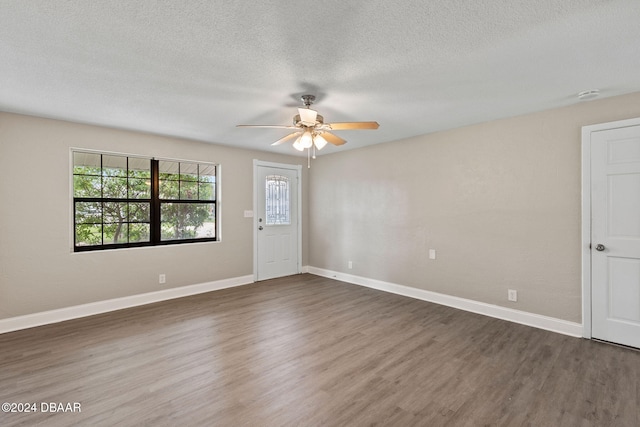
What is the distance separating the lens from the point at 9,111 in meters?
3.11

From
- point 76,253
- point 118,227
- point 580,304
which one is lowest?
point 580,304

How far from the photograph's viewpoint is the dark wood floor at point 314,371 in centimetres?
187

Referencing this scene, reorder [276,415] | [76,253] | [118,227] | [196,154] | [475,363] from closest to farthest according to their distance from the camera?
[276,415], [475,363], [76,253], [118,227], [196,154]

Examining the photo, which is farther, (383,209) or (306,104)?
(383,209)

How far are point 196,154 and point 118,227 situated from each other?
1.49 meters

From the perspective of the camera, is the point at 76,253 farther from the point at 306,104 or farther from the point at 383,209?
the point at 383,209

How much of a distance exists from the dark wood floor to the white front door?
0.27m

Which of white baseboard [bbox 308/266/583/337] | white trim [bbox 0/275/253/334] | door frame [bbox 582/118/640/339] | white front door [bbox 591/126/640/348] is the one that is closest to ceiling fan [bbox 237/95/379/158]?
door frame [bbox 582/118/640/339]

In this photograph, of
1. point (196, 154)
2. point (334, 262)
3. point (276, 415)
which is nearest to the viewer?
point (276, 415)

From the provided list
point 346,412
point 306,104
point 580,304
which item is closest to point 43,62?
point 306,104

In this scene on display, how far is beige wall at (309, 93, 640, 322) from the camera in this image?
3.03 metres

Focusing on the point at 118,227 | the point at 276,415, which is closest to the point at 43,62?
the point at 118,227

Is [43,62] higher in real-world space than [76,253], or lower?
higher

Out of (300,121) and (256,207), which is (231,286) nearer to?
(256,207)
